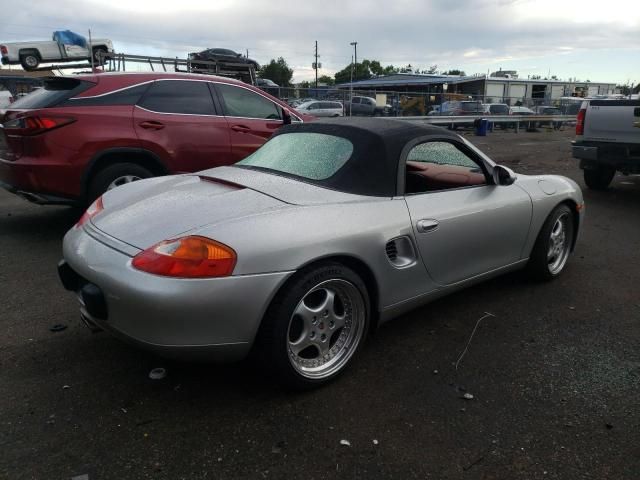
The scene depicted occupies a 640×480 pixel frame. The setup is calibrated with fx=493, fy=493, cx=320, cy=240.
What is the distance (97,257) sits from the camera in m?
2.38

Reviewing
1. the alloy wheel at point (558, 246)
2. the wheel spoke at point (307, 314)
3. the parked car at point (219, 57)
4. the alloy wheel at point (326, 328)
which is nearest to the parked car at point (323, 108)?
the parked car at point (219, 57)

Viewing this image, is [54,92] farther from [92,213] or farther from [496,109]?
[496,109]

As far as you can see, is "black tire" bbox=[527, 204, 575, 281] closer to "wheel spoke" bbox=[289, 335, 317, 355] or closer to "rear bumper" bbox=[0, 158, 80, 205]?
"wheel spoke" bbox=[289, 335, 317, 355]

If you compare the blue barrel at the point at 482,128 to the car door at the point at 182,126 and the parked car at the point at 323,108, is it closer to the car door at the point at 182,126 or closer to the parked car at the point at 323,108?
the parked car at the point at 323,108

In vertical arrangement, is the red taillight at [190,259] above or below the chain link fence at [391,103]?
below

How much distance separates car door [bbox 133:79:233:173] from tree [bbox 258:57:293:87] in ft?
269

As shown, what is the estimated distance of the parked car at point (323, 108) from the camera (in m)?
22.5

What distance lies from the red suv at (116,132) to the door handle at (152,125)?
1 cm

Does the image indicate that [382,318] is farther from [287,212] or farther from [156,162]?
[156,162]

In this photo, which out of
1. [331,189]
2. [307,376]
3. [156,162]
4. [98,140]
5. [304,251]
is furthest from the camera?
[156,162]

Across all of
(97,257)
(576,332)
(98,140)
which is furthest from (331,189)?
(98,140)

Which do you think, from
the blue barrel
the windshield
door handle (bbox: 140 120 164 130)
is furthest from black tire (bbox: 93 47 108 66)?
the blue barrel

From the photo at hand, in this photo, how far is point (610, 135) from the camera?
24.5 ft

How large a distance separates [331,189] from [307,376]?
1.03 metres
